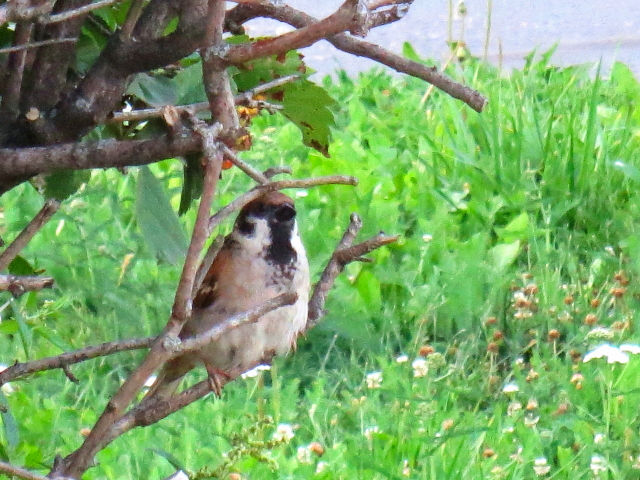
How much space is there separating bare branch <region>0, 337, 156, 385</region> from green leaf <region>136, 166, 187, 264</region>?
12cm

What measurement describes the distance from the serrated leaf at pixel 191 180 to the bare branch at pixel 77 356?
18cm

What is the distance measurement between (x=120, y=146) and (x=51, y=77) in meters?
0.22

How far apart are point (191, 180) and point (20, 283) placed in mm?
327

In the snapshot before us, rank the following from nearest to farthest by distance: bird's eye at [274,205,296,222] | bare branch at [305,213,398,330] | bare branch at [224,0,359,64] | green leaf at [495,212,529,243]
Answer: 1. bare branch at [224,0,359,64]
2. bare branch at [305,213,398,330]
3. bird's eye at [274,205,296,222]
4. green leaf at [495,212,529,243]

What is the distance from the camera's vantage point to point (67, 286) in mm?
3500

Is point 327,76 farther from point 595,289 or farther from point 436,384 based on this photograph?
point 436,384

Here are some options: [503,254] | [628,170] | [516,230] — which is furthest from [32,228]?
[628,170]

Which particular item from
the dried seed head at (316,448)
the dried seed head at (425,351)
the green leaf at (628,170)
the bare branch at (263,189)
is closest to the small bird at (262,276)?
the dried seed head at (316,448)

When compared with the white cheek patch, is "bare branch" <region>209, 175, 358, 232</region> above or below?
above

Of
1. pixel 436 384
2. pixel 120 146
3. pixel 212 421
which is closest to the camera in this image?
pixel 120 146

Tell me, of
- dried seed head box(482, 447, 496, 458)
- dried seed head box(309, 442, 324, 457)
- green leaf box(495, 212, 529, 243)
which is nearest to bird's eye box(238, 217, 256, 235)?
dried seed head box(309, 442, 324, 457)

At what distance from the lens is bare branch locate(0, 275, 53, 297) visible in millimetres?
934

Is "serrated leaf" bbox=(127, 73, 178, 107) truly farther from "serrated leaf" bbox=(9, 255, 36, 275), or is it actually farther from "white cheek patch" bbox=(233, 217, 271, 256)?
"white cheek patch" bbox=(233, 217, 271, 256)

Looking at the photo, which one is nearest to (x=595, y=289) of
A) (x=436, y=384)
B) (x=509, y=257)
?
(x=509, y=257)
